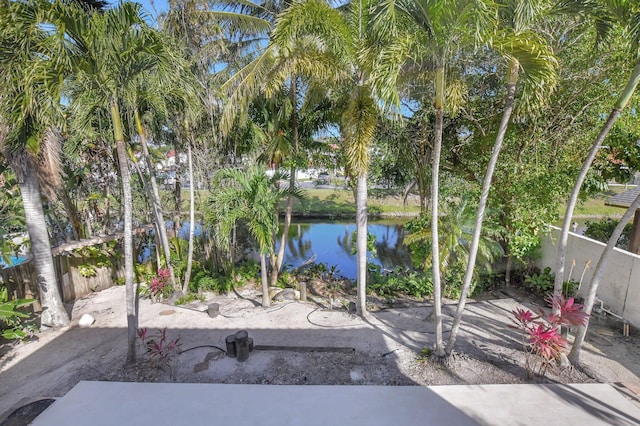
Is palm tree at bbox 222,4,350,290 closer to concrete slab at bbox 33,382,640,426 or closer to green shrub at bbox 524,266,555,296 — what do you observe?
concrete slab at bbox 33,382,640,426

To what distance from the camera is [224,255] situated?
9820 mm

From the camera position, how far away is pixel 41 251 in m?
5.71

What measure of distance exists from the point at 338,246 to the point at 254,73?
10.7 meters

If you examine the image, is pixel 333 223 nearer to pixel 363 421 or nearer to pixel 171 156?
pixel 171 156

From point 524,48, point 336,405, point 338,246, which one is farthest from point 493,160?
point 338,246

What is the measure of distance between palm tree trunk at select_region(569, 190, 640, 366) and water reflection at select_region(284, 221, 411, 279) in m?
5.93

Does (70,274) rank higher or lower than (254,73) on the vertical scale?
lower

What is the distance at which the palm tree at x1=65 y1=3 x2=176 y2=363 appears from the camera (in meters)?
3.74

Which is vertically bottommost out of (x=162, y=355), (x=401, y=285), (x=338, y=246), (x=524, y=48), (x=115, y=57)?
(x=338, y=246)

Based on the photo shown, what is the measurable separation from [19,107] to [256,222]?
4070 mm

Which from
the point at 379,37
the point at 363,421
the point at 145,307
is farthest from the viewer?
the point at 145,307

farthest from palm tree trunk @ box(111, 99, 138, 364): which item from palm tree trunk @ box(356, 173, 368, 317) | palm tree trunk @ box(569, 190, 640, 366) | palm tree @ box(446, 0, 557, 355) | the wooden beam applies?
palm tree trunk @ box(569, 190, 640, 366)

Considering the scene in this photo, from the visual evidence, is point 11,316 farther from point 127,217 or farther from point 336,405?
point 336,405

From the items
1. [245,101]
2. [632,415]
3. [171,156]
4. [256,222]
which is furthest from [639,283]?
[171,156]
